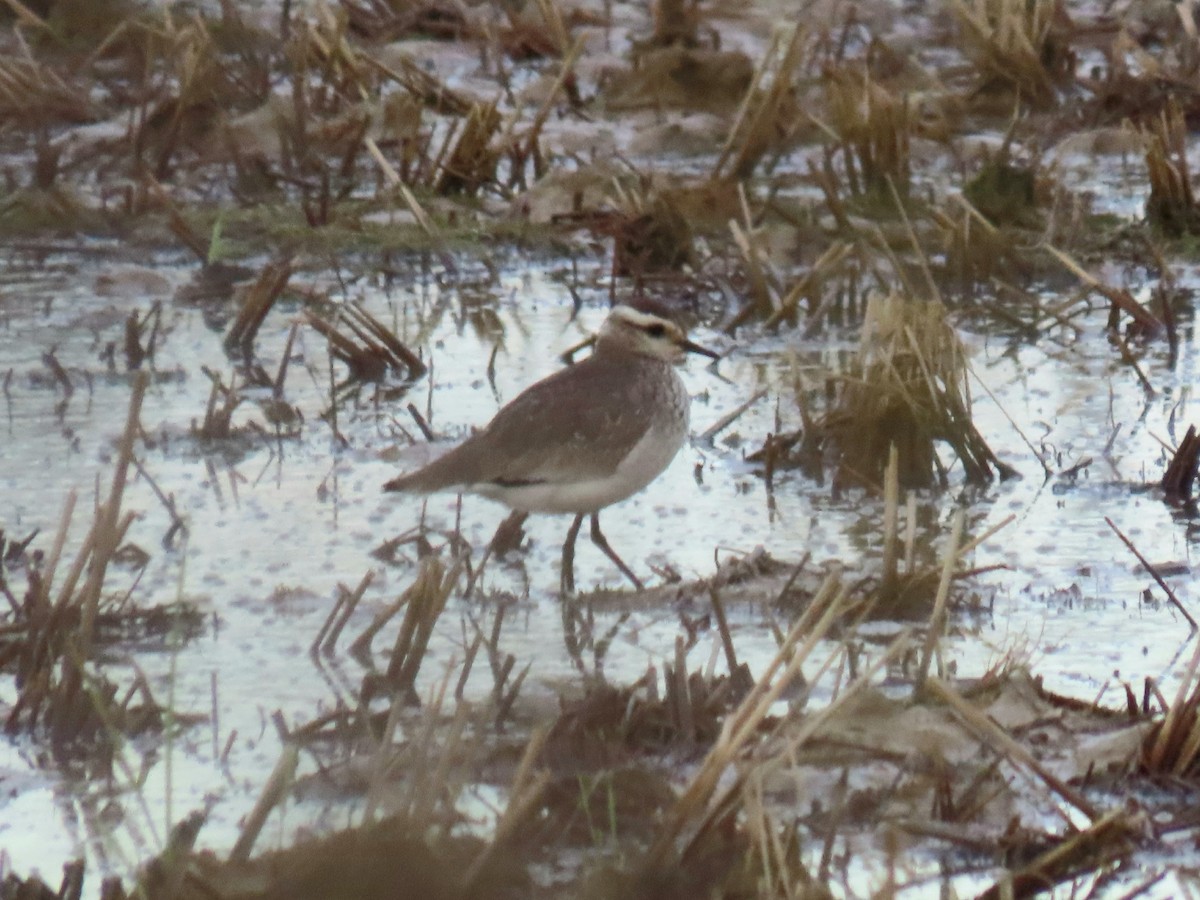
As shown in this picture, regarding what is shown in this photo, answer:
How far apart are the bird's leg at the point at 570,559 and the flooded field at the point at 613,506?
1.8 inches

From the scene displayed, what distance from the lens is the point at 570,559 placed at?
6.31m

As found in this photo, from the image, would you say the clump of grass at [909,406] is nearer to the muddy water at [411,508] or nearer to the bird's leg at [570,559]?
the muddy water at [411,508]

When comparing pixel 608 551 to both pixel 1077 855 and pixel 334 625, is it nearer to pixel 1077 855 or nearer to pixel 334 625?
pixel 334 625

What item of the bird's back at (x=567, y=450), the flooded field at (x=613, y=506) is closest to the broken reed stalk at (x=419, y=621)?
the flooded field at (x=613, y=506)

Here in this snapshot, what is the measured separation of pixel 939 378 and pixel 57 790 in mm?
3290

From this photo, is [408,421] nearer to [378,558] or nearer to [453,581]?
[378,558]

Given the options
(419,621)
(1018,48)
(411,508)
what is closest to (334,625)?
(419,621)

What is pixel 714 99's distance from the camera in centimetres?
1279

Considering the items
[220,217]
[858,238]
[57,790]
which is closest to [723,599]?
[57,790]

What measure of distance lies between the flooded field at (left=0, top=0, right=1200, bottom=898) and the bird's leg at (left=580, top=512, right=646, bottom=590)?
78mm

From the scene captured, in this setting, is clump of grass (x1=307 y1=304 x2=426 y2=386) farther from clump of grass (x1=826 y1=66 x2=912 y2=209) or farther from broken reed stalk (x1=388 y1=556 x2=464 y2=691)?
broken reed stalk (x1=388 y1=556 x2=464 y2=691)

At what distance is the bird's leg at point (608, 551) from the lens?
6.23 m

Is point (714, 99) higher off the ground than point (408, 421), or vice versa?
point (714, 99)

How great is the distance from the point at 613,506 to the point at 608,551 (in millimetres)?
823
